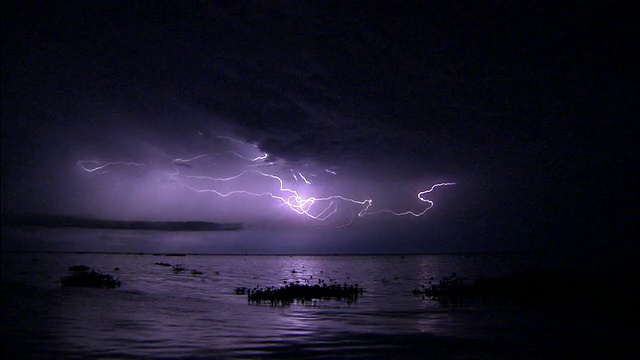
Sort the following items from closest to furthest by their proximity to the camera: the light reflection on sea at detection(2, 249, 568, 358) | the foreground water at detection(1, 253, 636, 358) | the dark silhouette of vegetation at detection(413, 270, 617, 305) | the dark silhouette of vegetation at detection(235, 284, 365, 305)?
1. the foreground water at detection(1, 253, 636, 358)
2. the light reflection on sea at detection(2, 249, 568, 358)
3. the dark silhouette of vegetation at detection(413, 270, 617, 305)
4. the dark silhouette of vegetation at detection(235, 284, 365, 305)

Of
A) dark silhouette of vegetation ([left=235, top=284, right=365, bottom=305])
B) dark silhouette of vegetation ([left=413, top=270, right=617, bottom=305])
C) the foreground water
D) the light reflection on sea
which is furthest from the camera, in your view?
dark silhouette of vegetation ([left=235, top=284, right=365, bottom=305])

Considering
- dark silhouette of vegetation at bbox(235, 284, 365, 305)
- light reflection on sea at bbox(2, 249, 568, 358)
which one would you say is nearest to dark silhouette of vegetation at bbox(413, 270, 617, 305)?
light reflection on sea at bbox(2, 249, 568, 358)

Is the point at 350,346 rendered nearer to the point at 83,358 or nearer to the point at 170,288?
the point at 83,358

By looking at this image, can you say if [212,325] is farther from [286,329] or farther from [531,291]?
[531,291]

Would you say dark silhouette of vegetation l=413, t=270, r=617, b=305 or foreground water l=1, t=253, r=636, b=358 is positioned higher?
dark silhouette of vegetation l=413, t=270, r=617, b=305

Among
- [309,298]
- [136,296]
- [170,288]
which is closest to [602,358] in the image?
[309,298]

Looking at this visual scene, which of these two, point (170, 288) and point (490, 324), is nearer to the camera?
point (490, 324)

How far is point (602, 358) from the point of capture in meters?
14.6

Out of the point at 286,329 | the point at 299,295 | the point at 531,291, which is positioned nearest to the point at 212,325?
the point at 286,329

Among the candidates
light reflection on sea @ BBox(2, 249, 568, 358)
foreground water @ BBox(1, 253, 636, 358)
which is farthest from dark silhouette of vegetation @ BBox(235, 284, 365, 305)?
foreground water @ BBox(1, 253, 636, 358)

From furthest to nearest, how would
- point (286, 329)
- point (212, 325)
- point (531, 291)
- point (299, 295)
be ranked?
point (531, 291), point (299, 295), point (212, 325), point (286, 329)

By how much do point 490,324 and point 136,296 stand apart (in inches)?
855

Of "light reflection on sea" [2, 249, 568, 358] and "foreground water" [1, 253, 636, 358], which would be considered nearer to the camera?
"foreground water" [1, 253, 636, 358]

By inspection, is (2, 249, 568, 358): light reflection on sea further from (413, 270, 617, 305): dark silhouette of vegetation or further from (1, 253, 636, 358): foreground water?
(413, 270, 617, 305): dark silhouette of vegetation
